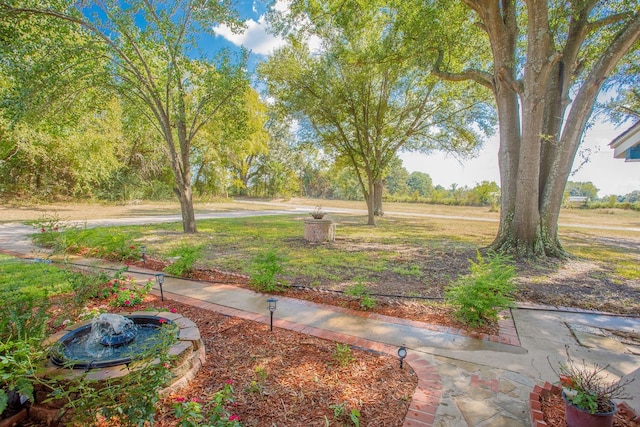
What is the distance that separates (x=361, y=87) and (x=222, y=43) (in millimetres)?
5362

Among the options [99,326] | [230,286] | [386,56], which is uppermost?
[386,56]

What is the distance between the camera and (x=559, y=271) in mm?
5699

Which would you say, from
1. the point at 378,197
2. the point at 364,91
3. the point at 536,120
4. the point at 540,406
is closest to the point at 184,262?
the point at 540,406

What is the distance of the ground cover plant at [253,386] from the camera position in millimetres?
1546

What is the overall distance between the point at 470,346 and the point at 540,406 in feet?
3.12

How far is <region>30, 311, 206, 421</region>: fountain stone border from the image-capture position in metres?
1.87

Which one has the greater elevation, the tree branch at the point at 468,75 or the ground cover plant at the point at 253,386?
the tree branch at the point at 468,75

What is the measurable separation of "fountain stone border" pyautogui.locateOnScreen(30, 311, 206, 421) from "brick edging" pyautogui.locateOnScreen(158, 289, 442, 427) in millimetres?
863

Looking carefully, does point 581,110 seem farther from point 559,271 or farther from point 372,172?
point 372,172

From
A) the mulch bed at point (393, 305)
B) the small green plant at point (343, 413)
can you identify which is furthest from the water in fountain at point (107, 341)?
the mulch bed at point (393, 305)

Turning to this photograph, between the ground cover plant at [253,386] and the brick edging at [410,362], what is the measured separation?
0.23ft

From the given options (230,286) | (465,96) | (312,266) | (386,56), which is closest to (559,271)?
(312,266)

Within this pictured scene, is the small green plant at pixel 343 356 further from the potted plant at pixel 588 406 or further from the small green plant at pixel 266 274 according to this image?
the small green plant at pixel 266 274

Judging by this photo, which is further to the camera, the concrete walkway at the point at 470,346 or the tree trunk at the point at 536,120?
the tree trunk at the point at 536,120
